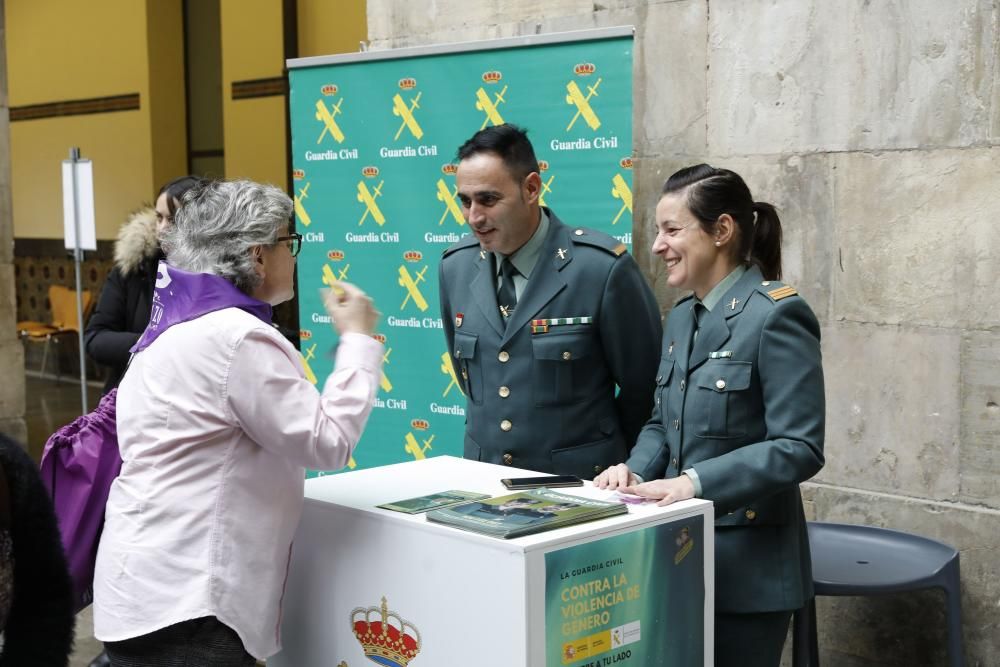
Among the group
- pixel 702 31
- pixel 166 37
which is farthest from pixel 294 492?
pixel 166 37

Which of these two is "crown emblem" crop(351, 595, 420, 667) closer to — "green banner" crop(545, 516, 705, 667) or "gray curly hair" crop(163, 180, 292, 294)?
"green banner" crop(545, 516, 705, 667)

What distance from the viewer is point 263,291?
217 centimetres

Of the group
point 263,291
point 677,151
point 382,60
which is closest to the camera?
point 263,291

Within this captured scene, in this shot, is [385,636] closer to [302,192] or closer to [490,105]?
[490,105]

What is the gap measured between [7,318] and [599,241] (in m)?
5.38

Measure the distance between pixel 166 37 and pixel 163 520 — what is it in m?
10.2

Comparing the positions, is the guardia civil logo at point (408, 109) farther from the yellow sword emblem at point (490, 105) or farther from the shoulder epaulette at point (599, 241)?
the shoulder epaulette at point (599, 241)

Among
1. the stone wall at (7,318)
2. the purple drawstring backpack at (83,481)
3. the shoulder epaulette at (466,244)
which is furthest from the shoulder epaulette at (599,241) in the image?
the stone wall at (7,318)

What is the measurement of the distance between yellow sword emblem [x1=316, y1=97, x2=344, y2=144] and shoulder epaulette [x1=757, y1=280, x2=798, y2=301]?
2701mm

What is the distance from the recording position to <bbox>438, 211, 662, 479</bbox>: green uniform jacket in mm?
2812

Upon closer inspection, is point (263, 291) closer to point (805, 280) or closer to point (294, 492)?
point (294, 492)

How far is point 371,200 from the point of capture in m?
4.55

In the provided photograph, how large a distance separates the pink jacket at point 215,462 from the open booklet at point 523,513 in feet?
0.86

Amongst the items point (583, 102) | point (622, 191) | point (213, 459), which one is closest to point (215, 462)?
point (213, 459)
